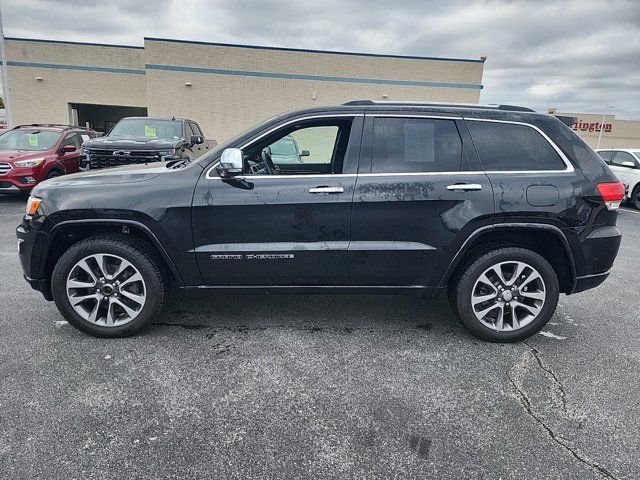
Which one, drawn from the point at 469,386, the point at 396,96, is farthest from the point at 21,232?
the point at 396,96

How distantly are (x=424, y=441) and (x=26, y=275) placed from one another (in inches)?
126

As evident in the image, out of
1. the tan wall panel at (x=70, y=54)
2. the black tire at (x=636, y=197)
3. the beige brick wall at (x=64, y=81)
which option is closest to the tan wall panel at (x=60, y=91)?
the beige brick wall at (x=64, y=81)

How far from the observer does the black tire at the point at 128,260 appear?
3.39m

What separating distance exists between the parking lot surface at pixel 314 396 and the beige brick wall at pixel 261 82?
20162 millimetres

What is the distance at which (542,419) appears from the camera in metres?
2.63

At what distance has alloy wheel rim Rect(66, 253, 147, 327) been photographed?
3420mm

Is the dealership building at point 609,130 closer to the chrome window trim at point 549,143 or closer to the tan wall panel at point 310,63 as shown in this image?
the tan wall panel at point 310,63

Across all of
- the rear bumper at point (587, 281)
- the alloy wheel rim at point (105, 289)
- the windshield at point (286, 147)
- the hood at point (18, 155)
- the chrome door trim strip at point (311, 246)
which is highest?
the windshield at point (286, 147)

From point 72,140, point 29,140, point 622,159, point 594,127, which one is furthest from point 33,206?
point 594,127

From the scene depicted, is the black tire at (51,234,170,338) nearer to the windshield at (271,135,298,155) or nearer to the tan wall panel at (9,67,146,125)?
the windshield at (271,135,298,155)

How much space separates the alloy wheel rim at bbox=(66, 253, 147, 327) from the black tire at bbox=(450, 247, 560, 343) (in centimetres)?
252

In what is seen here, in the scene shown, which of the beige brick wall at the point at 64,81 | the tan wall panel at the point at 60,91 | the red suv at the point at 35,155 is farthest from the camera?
the tan wall panel at the point at 60,91

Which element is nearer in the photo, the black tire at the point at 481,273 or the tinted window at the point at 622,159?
the black tire at the point at 481,273

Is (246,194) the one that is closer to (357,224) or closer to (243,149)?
(243,149)
